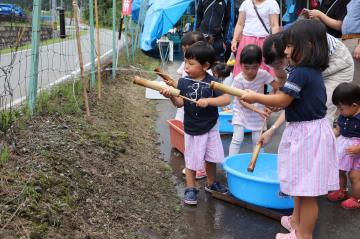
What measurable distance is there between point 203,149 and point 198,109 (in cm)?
34

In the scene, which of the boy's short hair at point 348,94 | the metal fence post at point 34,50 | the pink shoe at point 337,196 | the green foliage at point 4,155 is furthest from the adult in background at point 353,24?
the green foliage at point 4,155

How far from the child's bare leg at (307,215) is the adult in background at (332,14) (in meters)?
2.11

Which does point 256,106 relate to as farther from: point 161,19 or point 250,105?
point 161,19

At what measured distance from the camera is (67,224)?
8.66ft

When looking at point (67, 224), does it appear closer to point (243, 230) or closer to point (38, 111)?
point (243, 230)

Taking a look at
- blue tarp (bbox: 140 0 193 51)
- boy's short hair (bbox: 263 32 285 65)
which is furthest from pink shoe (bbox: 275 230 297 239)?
blue tarp (bbox: 140 0 193 51)

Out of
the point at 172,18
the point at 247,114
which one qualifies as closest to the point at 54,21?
the point at 247,114

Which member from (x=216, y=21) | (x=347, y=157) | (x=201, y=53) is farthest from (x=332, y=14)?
(x=216, y=21)

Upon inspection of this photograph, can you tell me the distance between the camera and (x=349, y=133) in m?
3.45

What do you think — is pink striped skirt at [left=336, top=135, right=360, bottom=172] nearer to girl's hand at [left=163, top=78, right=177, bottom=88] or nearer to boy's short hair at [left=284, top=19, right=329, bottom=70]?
boy's short hair at [left=284, top=19, right=329, bottom=70]

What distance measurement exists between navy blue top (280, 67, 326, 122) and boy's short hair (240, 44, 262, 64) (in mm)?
1188

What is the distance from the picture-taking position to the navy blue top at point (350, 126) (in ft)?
11.1

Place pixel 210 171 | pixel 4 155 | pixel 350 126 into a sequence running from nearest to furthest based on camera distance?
pixel 4 155, pixel 350 126, pixel 210 171

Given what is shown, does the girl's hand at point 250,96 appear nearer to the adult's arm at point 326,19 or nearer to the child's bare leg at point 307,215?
the child's bare leg at point 307,215
